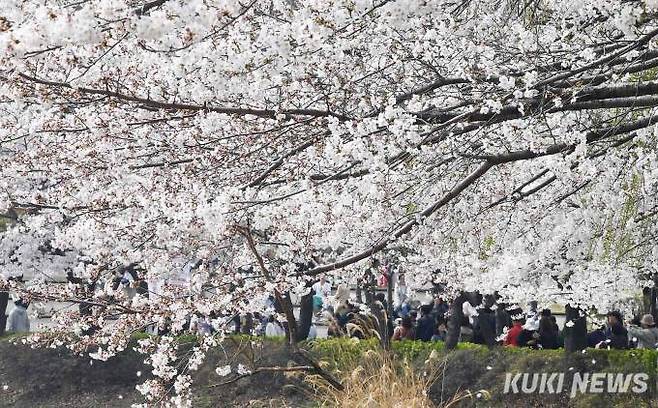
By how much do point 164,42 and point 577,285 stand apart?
7.27 metres

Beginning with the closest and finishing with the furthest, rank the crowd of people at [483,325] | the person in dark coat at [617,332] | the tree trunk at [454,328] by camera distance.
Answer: the person in dark coat at [617,332] < the crowd of people at [483,325] < the tree trunk at [454,328]

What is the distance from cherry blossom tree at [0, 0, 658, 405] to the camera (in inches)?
180

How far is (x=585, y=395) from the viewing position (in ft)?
33.6

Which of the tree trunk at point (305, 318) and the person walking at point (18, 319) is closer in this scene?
the tree trunk at point (305, 318)

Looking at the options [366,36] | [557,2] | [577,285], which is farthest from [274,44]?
[577,285]

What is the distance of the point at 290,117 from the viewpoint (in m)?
5.18

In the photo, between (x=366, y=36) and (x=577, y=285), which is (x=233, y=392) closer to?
(x=577, y=285)

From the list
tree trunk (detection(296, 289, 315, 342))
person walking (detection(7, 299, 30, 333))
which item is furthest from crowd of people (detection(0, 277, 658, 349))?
person walking (detection(7, 299, 30, 333))

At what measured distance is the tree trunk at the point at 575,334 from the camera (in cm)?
1084

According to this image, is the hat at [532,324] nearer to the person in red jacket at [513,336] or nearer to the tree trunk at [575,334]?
the person in red jacket at [513,336]

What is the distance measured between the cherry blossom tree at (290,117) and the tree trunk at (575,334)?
3907 mm

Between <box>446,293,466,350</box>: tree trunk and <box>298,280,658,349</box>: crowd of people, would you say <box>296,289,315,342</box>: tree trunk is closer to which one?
<box>298,280,658,349</box>: crowd of people

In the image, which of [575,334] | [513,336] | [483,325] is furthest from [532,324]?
[575,334]

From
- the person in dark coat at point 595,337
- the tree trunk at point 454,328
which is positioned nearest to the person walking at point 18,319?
the tree trunk at point 454,328
